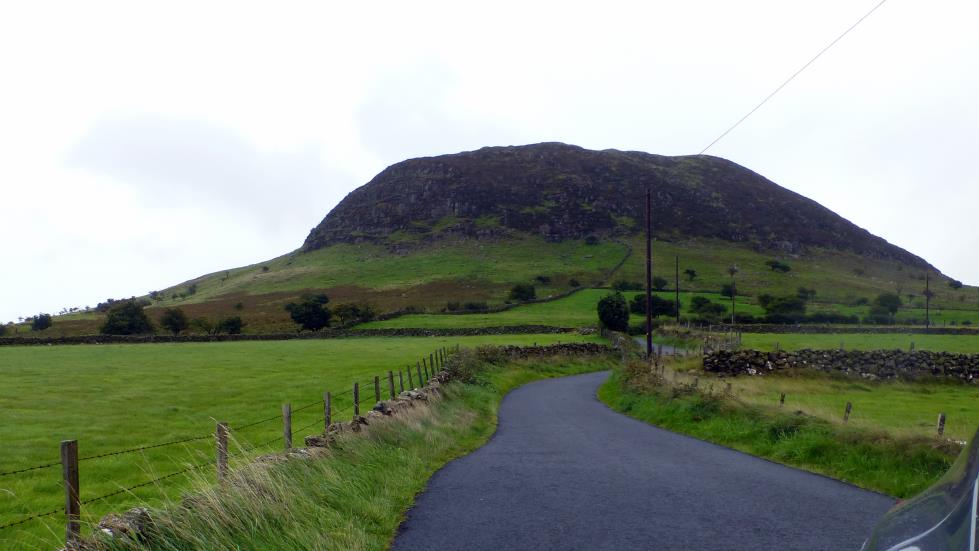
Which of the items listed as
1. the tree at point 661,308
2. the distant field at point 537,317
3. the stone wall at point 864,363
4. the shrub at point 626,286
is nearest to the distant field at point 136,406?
the stone wall at point 864,363

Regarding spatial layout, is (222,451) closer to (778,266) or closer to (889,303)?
(889,303)

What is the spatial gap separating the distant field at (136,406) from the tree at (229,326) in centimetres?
2884

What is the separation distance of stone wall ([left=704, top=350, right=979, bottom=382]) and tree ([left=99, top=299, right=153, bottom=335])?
7303cm

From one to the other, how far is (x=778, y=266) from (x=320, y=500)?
162534 millimetres

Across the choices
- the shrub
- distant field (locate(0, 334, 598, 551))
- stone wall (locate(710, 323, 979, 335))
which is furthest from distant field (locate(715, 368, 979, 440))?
the shrub

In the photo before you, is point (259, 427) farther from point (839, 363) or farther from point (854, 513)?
point (839, 363)

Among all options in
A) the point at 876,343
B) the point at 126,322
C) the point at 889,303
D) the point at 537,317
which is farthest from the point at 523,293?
the point at 876,343

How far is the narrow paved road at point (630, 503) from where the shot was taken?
29.5 feet

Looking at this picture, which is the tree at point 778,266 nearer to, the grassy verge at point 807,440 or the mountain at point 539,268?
the mountain at point 539,268

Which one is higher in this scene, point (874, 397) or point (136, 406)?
point (136, 406)

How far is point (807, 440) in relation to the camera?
1539 cm

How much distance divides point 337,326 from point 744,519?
7936cm

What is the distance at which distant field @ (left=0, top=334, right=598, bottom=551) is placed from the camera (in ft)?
47.3

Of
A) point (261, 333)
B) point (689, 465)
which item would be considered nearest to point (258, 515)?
point (689, 465)
